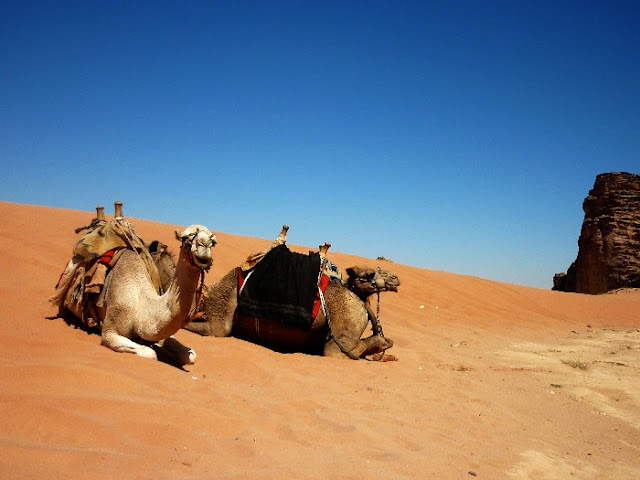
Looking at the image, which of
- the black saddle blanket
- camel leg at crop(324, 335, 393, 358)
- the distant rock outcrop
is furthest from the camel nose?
the distant rock outcrop

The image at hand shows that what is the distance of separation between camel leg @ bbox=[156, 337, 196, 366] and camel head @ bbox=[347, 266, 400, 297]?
2950mm

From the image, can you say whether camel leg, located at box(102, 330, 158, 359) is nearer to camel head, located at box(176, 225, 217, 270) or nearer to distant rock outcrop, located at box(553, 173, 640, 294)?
camel head, located at box(176, 225, 217, 270)

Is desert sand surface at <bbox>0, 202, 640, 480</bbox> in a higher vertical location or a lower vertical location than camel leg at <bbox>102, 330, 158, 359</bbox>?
lower

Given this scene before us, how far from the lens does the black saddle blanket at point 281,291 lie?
6414 millimetres

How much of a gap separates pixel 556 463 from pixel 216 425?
2.52m

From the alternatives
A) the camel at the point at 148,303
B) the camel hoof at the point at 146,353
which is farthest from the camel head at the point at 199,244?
the camel hoof at the point at 146,353

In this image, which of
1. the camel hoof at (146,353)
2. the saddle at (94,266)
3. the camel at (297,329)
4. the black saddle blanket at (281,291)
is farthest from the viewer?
the camel at (297,329)

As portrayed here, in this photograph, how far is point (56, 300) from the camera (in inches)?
198

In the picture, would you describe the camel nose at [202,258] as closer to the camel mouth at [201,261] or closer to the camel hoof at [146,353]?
the camel mouth at [201,261]

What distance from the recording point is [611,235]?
27.2m

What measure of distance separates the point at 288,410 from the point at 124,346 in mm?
1449

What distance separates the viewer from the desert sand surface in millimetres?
2529

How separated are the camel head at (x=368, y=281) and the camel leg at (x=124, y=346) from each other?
3442 mm

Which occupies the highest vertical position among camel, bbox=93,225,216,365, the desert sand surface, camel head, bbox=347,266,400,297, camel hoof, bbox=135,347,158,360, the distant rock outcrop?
the distant rock outcrop
